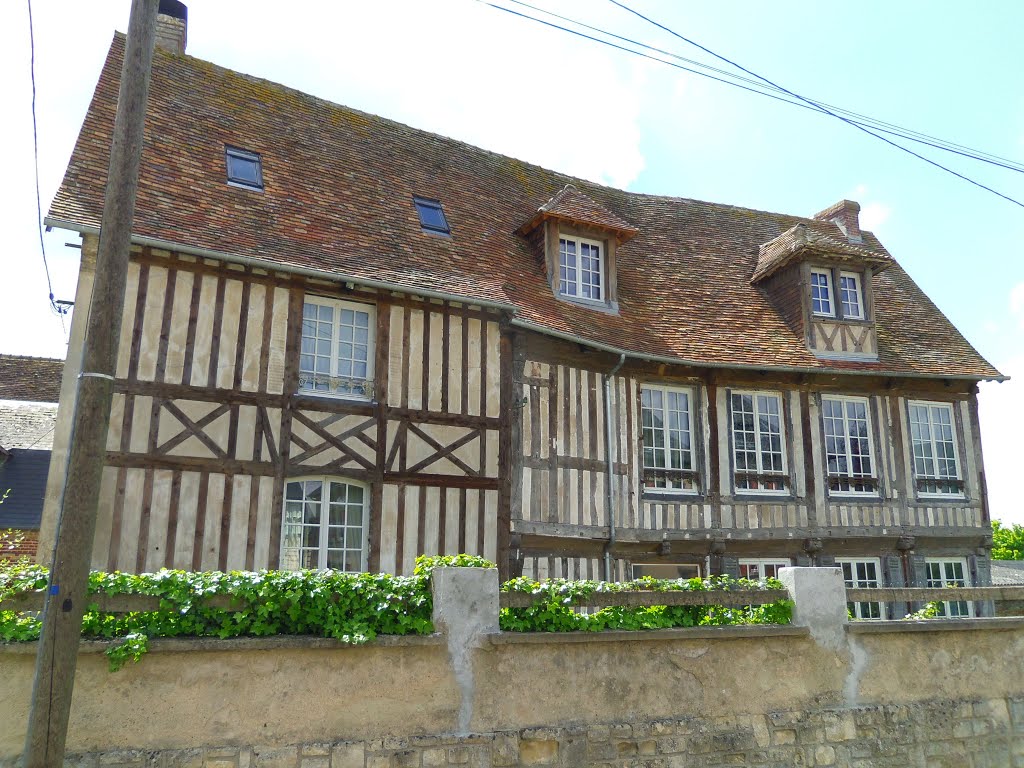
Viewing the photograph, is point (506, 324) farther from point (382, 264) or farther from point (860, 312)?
point (860, 312)

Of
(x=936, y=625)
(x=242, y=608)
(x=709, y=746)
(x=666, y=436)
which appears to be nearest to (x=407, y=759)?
(x=242, y=608)

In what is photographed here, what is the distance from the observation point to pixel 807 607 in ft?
24.1

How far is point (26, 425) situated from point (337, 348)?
34.2 ft

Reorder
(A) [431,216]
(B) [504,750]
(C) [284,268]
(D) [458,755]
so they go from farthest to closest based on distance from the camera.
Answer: (A) [431,216] → (C) [284,268] → (B) [504,750] → (D) [458,755]

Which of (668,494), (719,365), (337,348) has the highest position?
(719,365)

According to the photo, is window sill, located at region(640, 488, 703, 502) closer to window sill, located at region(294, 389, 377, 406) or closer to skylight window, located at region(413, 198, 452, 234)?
window sill, located at region(294, 389, 377, 406)

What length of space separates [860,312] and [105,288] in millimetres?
11995

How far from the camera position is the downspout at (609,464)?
1122 centimetres

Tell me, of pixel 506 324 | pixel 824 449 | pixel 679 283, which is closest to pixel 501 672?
pixel 506 324

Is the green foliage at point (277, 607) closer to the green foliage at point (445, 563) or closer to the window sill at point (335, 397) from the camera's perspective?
the green foliage at point (445, 563)

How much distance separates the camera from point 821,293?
13.8m

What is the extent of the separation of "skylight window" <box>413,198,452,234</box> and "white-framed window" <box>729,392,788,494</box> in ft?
16.1

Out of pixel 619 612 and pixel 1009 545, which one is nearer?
pixel 619 612

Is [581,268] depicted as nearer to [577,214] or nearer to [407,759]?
[577,214]
